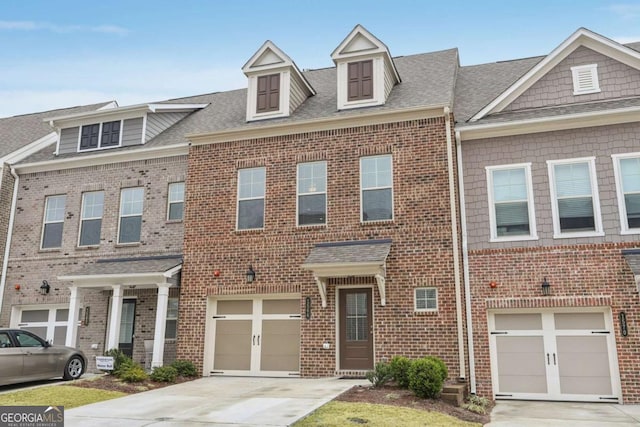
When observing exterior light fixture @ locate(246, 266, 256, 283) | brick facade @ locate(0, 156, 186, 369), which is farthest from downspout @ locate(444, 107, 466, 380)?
brick facade @ locate(0, 156, 186, 369)

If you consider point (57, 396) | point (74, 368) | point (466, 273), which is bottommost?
point (57, 396)

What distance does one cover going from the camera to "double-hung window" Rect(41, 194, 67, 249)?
17125 mm

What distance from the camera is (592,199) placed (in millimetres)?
12477

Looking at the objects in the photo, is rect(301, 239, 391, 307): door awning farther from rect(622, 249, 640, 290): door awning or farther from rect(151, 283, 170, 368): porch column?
rect(622, 249, 640, 290): door awning

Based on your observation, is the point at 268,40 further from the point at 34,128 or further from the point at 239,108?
the point at 34,128

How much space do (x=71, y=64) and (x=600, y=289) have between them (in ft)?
48.8

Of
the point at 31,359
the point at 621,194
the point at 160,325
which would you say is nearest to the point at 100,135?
the point at 160,325

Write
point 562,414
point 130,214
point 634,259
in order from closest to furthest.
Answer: point 562,414 < point 634,259 < point 130,214

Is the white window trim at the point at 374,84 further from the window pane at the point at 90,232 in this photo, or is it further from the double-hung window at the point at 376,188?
→ the window pane at the point at 90,232

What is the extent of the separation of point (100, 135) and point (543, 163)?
13.5 m

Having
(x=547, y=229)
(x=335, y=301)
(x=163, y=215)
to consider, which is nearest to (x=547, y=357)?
(x=547, y=229)

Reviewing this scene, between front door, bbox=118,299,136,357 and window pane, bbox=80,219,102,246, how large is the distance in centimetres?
232

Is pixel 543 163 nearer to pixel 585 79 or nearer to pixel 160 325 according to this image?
pixel 585 79

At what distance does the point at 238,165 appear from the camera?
597 inches
